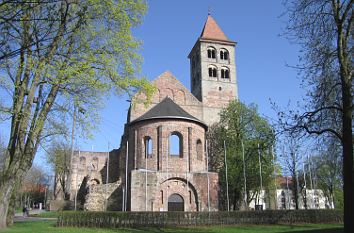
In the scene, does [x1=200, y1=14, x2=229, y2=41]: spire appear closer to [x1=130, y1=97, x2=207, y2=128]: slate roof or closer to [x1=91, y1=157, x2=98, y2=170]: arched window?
[x1=130, y1=97, x2=207, y2=128]: slate roof

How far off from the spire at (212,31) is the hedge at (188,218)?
29.7m

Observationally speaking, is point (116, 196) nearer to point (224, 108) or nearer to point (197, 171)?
point (197, 171)

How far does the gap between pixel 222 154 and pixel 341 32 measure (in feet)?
89.4

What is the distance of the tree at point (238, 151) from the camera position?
35.2 metres

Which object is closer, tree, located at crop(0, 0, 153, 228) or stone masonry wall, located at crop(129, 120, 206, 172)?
tree, located at crop(0, 0, 153, 228)

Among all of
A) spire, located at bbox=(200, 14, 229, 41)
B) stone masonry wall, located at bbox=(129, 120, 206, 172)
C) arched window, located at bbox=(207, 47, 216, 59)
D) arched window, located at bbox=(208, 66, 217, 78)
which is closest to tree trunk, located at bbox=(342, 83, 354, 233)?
stone masonry wall, located at bbox=(129, 120, 206, 172)

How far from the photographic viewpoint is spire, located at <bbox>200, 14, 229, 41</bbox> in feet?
160

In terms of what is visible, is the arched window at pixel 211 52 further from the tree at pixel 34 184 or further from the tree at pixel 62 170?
the tree at pixel 34 184

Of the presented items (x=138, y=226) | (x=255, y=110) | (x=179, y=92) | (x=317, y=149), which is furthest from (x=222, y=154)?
(x=317, y=149)

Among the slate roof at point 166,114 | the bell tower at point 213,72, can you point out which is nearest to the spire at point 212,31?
the bell tower at point 213,72

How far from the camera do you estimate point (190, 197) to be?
28.8m

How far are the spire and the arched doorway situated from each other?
25773 millimetres

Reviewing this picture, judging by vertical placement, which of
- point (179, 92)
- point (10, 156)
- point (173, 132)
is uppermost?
point (179, 92)

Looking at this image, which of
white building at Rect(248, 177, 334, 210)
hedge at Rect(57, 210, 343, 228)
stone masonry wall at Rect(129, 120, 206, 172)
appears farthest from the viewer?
white building at Rect(248, 177, 334, 210)
